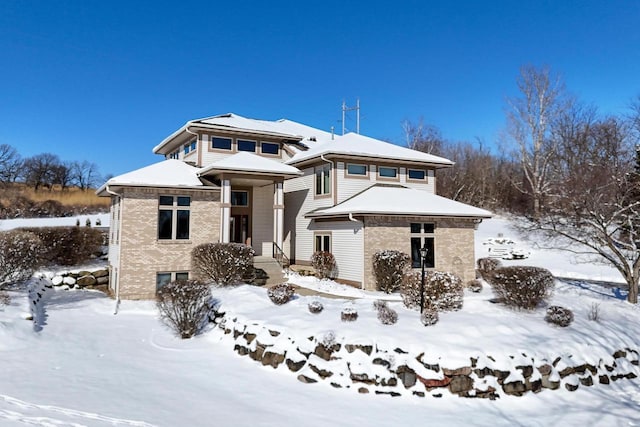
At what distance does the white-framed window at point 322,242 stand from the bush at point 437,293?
7353mm

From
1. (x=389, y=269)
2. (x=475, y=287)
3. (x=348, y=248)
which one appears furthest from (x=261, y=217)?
(x=475, y=287)

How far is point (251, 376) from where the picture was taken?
848cm

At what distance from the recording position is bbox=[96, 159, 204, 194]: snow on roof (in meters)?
15.0

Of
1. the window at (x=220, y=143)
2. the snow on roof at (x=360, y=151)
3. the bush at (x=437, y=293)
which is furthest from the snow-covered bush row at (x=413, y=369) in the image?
the window at (x=220, y=143)

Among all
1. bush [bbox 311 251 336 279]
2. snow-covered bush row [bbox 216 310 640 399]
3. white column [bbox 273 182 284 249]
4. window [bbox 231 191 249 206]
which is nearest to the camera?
snow-covered bush row [bbox 216 310 640 399]

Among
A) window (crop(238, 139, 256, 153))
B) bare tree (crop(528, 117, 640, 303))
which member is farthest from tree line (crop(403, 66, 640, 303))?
window (crop(238, 139, 256, 153))

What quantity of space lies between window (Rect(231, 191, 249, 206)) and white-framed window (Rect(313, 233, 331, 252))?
361cm

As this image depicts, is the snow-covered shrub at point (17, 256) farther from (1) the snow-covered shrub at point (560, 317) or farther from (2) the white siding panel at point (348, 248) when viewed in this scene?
(1) the snow-covered shrub at point (560, 317)

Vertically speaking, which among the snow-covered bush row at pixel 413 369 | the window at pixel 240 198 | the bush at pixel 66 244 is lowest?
the snow-covered bush row at pixel 413 369

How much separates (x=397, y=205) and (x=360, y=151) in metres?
3.57

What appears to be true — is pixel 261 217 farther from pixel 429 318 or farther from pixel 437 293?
pixel 429 318

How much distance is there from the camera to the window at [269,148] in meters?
20.1

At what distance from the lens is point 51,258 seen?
16.8 metres

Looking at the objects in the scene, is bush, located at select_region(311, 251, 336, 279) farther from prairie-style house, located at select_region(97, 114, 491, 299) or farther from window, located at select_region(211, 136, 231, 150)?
window, located at select_region(211, 136, 231, 150)
